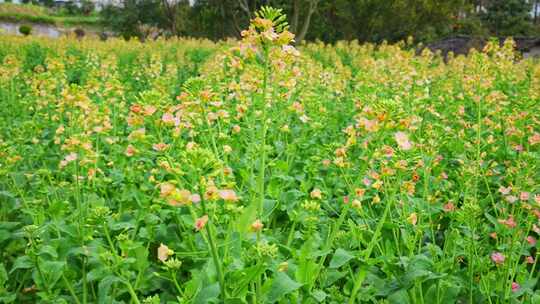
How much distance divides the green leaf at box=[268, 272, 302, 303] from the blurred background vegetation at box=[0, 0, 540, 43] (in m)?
14.3

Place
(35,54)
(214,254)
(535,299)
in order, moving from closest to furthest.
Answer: (214,254) → (535,299) → (35,54)

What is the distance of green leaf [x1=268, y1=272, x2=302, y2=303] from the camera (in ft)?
5.55

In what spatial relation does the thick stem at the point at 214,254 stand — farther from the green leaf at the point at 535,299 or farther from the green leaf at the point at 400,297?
the green leaf at the point at 535,299

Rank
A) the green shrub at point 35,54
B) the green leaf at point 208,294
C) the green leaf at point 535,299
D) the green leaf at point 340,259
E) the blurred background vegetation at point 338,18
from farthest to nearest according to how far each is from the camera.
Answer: the blurred background vegetation at point 338,18 < the green shrub at point 35,54 < the green leaf at point 535,299 < the green leaf at point 340,259 < the green leaf at point 208,294

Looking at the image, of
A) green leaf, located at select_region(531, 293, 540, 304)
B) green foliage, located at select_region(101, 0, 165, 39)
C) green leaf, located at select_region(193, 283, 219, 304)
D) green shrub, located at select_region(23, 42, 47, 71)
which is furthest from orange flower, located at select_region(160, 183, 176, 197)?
green foliage, located at select_region(101, 0, 165, 39)

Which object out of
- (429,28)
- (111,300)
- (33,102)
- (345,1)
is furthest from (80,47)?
(429,28)

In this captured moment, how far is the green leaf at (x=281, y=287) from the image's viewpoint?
1692mm

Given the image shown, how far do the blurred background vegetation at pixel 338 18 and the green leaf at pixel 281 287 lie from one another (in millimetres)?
14302

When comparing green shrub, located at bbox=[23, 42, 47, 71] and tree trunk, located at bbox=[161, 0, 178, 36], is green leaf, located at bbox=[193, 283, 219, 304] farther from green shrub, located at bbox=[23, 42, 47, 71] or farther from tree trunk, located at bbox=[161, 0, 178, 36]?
tree trunk, located at bbox=[161, 0, 178, 36]

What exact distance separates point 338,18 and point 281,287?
18.9 meters

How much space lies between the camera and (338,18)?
19.6 meters

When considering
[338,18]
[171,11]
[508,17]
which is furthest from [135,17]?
[508,17]

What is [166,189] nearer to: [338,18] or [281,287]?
[281,287]

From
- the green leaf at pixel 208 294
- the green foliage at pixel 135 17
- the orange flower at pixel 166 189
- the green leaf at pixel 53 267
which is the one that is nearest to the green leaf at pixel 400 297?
the green leaf at pixel 208 294
